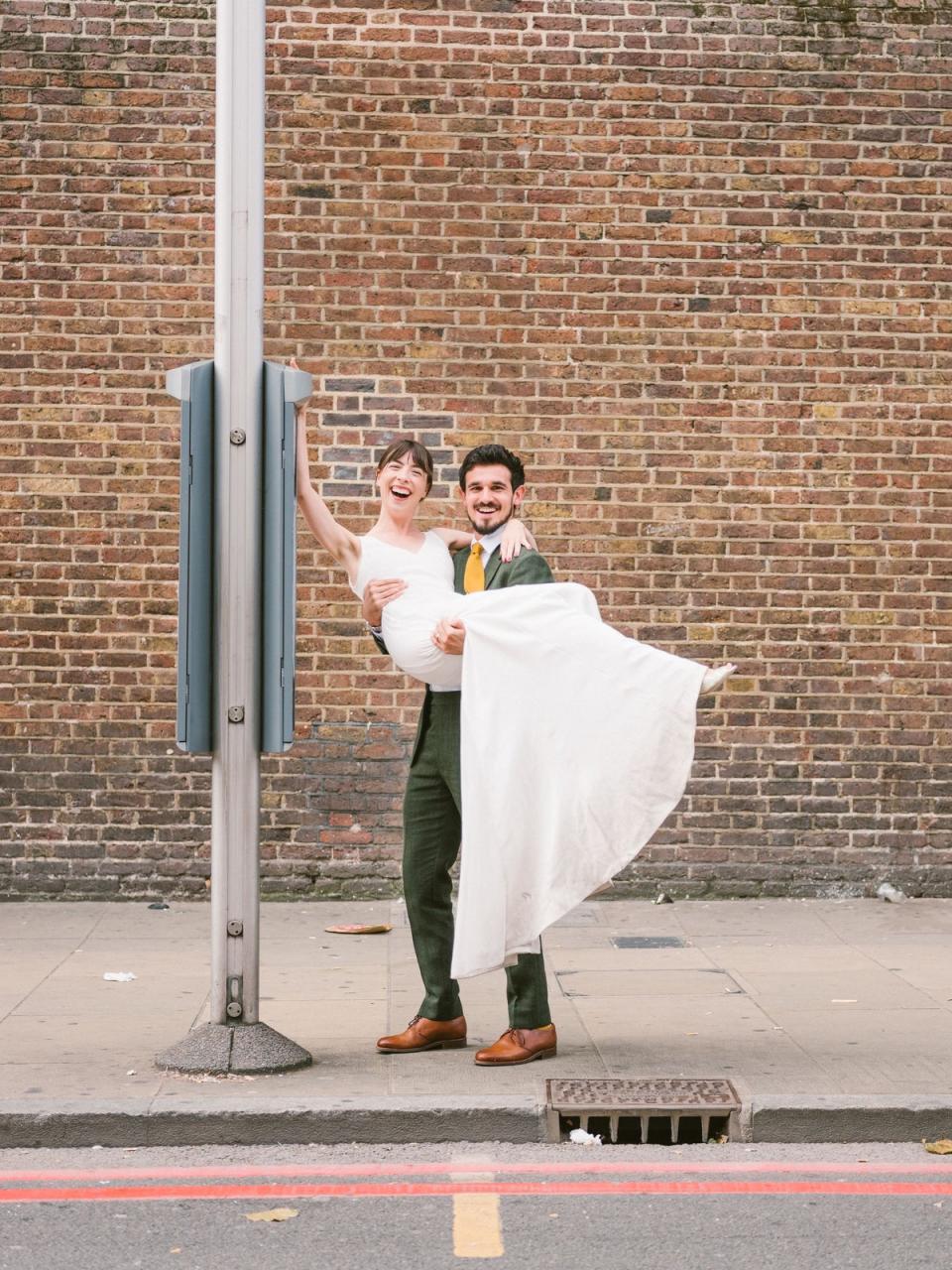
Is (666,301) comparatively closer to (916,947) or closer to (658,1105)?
(916,947)

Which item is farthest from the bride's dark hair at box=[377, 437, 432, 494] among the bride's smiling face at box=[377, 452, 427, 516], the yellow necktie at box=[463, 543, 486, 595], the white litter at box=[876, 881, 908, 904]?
the white litter at box=[876, 881, 908, 904]

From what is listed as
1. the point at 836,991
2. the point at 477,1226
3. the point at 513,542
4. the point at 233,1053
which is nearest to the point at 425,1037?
the point at 233,1053

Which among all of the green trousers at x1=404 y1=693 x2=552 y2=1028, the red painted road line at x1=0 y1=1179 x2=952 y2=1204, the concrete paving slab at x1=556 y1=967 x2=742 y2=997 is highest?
the green trousers at x1=404 y1=693 x2=552 y2=1028

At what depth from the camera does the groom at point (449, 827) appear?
551cm

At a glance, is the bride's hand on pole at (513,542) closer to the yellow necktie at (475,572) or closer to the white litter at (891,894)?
the yellow necktie at (475,572)

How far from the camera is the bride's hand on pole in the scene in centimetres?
549

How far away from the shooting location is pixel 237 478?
5254 millimetres

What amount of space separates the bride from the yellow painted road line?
2.99 ft

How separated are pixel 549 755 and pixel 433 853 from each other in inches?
27.1

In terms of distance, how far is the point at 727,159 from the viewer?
29.2ft

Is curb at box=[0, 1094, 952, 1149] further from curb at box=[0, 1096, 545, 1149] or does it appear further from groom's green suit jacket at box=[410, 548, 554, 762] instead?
groom's green suit jacket at box=[410, 548, 554, 762]

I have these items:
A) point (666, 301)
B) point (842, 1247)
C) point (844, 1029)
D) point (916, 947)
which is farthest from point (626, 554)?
point (842, 1247)

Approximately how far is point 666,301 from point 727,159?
872 mm

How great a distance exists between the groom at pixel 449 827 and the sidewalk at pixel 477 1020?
100 millimetres
